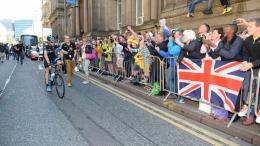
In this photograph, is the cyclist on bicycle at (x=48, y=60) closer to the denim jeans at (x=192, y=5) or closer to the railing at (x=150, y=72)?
the railing at (x=150, y=72)

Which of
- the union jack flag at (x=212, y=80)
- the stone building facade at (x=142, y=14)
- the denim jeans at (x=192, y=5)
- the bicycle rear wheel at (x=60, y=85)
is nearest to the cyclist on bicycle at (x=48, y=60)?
the bicycle rear wheel at (x=60, y=85)

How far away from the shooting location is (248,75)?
594 centimetres

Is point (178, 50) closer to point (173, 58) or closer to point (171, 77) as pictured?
point (173, 58)

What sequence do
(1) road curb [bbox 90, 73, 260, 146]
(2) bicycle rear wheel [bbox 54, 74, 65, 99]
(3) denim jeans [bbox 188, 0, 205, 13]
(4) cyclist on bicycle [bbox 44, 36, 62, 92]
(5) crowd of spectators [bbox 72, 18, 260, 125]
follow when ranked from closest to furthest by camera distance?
1. (1) road curb [bbox 90, 73, 260, 146]
2. (5) crowd of spectators [bbox 72, 18, 260, 125]
3. (2) bicycle rear wheel [bbox 54, 74, 65, 99]
4. (4) cyclist on bicycle [bbox 44, 36, 62, 92]
5. (3) denim jeans [bbox 188, 0, 205, 13]

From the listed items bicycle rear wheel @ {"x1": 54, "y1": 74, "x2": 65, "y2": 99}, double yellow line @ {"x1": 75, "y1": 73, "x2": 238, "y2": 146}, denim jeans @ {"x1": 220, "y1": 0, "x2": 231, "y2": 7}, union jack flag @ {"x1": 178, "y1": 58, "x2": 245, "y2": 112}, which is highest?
denim jeans @ {"x1": 220, "y1": 0, "x2": 231, "y2": 7}

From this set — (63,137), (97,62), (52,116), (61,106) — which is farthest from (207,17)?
(63,137)

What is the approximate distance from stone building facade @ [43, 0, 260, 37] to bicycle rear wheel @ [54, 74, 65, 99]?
6585 mm

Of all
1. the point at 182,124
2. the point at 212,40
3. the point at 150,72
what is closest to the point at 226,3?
the point at 150,72

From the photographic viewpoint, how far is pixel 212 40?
7.49 meters

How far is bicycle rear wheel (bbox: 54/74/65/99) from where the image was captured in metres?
10.1

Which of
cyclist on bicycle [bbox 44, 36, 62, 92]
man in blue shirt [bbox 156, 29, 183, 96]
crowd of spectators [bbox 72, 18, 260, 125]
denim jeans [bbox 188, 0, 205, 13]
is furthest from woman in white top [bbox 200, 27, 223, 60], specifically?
denim jeans [bbox 188, 0, 205, 13]

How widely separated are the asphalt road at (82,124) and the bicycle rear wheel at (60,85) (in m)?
0.18

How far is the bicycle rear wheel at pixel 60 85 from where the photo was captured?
396 inches

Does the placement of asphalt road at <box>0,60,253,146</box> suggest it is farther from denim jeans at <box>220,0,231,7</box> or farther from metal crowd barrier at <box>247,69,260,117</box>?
denim jeans at <box>220,0,231,7</box>
